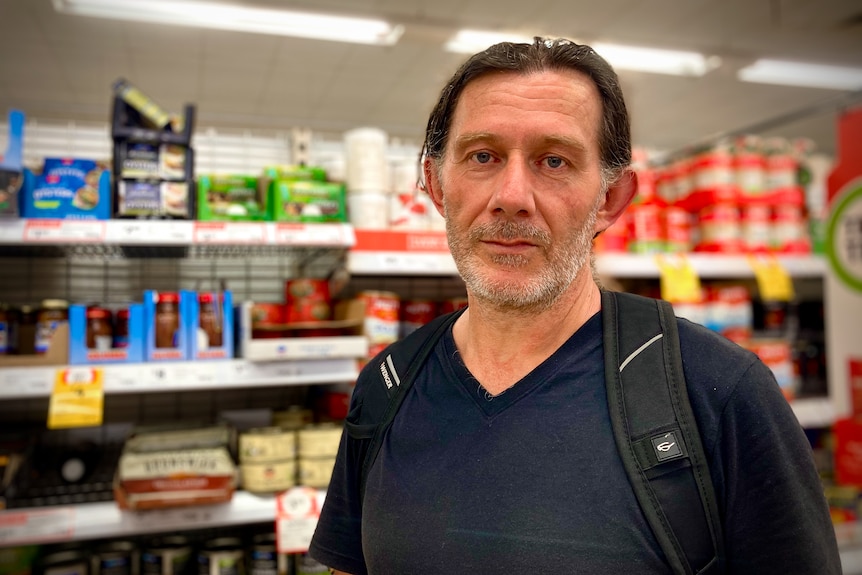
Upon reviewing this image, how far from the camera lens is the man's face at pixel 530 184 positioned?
1028mm

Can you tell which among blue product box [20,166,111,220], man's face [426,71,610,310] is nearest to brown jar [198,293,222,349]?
blue product box [20,166,111,220]

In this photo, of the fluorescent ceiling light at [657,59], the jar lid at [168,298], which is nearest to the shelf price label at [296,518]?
the jar lid at [168,298]

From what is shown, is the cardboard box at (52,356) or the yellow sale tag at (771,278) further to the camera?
the yellow sale tag at (771,278)

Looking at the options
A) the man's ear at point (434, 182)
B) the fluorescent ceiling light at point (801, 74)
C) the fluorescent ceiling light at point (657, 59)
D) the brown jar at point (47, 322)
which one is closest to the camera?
the man's ear at point (434, 182)

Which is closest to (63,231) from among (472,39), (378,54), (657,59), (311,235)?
(311,235)

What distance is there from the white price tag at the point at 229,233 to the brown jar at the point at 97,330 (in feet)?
1.22

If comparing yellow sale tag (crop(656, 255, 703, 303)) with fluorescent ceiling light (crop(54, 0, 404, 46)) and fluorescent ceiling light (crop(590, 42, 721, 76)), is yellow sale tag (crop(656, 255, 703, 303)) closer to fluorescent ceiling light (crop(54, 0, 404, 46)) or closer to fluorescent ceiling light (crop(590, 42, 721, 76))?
fluorescent ceiling light (crop(54, 0, 404, 46))

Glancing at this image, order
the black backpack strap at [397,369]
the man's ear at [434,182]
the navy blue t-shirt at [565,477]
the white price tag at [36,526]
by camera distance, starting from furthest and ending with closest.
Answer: the white price tag at [36,526], the man's ear at [434,182], the black backpack strap at [397,369], the navy blue t-shirt at [565,477]

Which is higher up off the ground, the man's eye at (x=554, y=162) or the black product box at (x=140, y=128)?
the black product box at (x=140, y=128)

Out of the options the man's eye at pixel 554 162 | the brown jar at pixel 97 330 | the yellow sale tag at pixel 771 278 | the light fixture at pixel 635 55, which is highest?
the light fixture at pixel 635 55

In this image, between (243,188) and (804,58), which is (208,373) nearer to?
(243,188)

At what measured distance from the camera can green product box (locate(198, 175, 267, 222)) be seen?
205cm

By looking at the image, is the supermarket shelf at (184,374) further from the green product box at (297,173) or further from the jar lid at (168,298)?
the green product box at (297,173)

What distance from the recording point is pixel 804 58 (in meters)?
7.30
